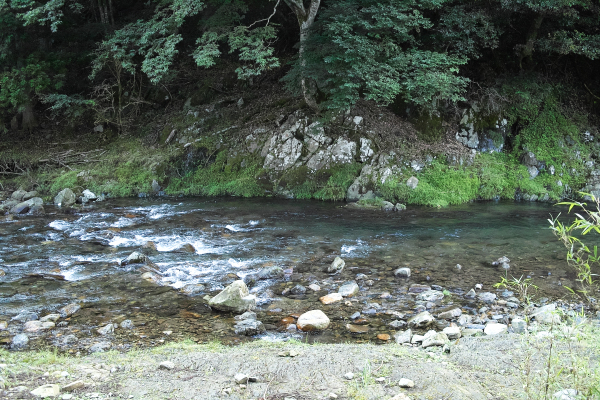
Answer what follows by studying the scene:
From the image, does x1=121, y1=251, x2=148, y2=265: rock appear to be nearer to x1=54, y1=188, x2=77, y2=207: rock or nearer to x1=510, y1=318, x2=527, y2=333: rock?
x1=510, y1=318, x2=527, y2=333: rock

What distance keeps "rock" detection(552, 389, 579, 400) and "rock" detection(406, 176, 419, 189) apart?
31.3 ft

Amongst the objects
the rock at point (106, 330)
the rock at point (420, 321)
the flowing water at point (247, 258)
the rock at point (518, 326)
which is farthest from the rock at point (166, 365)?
the rock at point (518, 326)

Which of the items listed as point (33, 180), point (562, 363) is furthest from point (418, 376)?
point (33, 180)

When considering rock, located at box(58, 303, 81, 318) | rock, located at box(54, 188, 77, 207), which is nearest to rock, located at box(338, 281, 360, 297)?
rock, located at box(58, 303, 81, 318)

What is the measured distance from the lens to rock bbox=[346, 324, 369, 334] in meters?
5.02

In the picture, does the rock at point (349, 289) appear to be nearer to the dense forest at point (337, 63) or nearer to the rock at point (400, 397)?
the rock at point (400, 397)

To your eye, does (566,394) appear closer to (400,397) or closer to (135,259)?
(400,397)

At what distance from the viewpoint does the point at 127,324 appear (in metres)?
5.18

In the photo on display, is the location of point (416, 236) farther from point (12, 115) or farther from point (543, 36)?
point (12, 115)

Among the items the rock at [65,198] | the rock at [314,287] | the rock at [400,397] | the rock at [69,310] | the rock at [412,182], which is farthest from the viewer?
the rock at [65,198]

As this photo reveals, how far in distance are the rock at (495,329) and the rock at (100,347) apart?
3.96 m

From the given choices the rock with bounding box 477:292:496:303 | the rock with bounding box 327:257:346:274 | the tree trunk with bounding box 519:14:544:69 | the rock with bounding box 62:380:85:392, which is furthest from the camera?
the tree trunk with bounding box 519:14:544:69

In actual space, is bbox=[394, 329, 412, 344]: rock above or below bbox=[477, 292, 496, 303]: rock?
above

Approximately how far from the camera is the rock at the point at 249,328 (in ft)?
16.3
